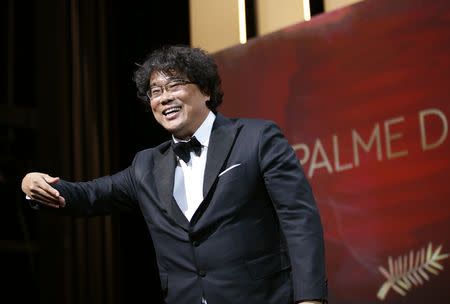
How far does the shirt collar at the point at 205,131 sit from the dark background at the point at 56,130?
4.62 feet

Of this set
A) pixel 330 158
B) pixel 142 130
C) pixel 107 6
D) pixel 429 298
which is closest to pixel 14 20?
pixel 107 6

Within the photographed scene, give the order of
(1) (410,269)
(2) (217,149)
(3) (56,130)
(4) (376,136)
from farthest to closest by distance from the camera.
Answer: (3) (56,130)
(4) (376,136)
(1) (410,269)
(2) (217,149)

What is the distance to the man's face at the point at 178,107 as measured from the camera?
1.85 meters

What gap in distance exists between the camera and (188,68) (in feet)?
6.30

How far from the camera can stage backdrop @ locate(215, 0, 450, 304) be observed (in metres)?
2.40

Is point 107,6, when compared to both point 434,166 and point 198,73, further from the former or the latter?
point 434,166

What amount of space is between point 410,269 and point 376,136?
57 cm

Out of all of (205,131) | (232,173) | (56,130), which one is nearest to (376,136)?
(205,131)

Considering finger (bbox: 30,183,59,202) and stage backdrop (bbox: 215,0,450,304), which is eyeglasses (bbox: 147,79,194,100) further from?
stage backdrop (bbox: 215,0,450,304)

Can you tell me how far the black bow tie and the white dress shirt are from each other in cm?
1

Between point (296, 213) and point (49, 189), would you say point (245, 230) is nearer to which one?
point (296, 213)

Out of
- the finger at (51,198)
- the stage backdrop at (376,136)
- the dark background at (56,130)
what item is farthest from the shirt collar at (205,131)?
the dark background at (56,130)

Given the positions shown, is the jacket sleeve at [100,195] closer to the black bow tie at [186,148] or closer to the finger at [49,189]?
the finger at [49,189]

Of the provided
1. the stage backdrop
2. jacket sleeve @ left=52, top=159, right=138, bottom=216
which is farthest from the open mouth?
the stage backdrop
